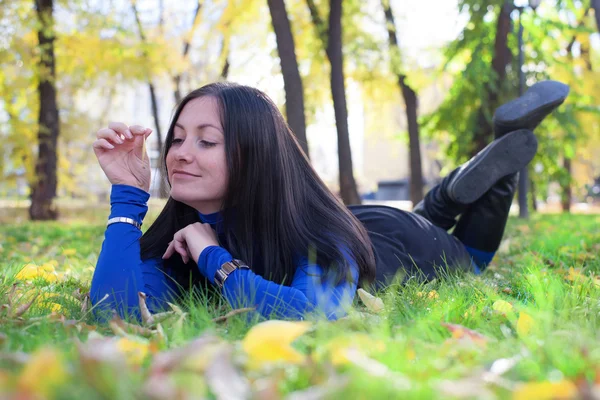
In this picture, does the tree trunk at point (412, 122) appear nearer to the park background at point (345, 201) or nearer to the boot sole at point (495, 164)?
the park background at point (345, 201)

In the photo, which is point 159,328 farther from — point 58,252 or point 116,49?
point 116,49

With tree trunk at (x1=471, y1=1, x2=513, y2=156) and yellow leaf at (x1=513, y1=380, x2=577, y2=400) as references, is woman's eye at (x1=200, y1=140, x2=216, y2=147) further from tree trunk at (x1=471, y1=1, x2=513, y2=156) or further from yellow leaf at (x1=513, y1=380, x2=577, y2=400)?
tree trunk at (x1=471, y1=1, x2=513, y2=156)

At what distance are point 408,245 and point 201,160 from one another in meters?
1.35

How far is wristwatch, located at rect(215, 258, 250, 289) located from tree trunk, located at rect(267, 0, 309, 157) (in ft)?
13.1

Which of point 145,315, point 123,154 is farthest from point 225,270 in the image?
point 123,154

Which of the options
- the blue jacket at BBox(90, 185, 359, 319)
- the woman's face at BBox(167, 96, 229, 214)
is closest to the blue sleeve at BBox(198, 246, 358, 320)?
the blue jacket at BBox(90, 185, 359, 319)

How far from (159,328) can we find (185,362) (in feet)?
2.04

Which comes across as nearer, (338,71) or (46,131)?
(338,71)

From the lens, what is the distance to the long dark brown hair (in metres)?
2.32

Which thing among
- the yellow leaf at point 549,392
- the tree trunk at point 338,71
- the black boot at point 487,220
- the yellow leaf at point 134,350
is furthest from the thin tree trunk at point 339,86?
the yellow leaf at point 549,392

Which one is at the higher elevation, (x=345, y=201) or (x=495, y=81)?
(x=495, y=81)

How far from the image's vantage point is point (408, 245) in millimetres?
3172

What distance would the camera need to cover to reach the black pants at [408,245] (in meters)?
2.97

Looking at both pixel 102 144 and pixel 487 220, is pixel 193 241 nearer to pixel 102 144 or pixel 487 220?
pixel 102 144
